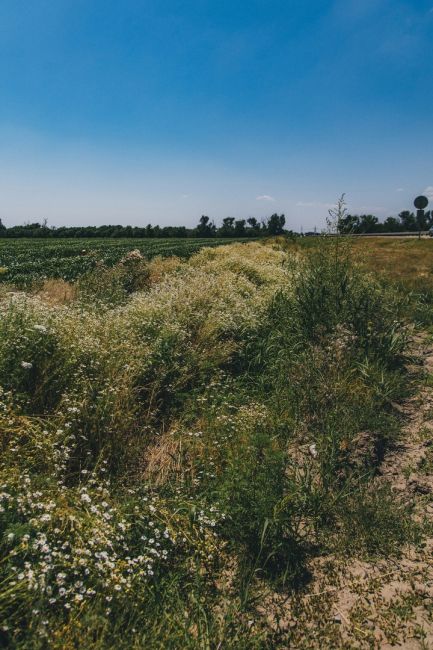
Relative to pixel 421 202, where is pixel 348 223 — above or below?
below

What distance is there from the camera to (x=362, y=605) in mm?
2428

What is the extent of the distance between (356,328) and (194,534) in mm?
4361

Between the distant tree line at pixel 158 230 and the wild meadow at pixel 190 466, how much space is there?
61.6 metres

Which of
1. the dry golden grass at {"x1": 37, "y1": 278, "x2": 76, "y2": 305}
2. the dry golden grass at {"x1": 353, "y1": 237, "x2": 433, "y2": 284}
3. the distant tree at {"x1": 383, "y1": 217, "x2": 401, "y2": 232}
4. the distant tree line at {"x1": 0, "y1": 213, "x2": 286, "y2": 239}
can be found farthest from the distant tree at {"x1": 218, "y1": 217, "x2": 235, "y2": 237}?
the dry golden grass at {"x1": 37, "y1": 278, "x2": 76, "y2": 305}

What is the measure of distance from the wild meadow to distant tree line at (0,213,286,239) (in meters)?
61.6

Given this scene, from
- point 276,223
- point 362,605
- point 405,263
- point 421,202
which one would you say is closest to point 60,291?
point 362,605

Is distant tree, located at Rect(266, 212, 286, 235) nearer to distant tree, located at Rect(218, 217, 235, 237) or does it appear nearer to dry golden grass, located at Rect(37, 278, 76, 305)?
distant tree, located at Rect(218, 217, 235, 237)

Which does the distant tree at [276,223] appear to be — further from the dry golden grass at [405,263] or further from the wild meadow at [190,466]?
the wild meadow at [190,466]

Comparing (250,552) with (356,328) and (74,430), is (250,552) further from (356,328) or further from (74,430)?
(356,328)

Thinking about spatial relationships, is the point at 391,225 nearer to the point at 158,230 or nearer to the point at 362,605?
the point at 158,230

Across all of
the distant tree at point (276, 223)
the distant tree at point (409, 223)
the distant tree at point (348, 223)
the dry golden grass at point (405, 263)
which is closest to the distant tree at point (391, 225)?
the distant tree at point (409, 223)

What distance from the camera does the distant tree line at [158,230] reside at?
67.3 meters

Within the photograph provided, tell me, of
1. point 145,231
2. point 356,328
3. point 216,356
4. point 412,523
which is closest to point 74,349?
point 216,356

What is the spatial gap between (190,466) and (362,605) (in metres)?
1.89
